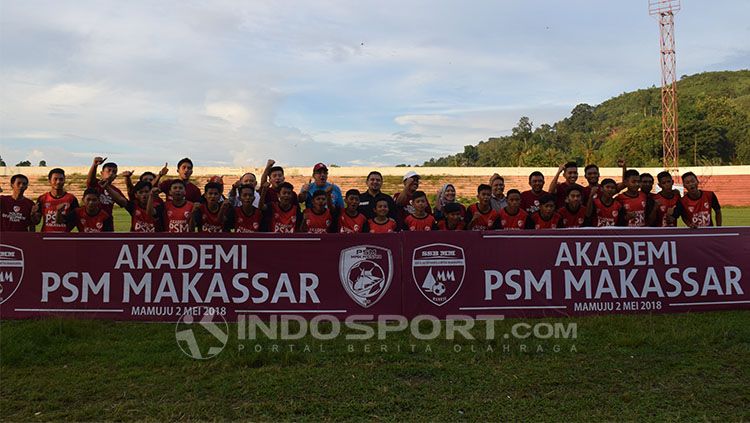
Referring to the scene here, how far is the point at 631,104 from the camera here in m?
141

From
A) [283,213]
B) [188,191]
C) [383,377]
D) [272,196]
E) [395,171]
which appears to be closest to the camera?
[383,377]

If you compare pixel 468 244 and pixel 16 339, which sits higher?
pixel 468 244

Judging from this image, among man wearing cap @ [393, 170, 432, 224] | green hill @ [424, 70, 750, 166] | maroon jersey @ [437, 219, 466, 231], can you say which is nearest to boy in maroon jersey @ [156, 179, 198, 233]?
man wearing cap @ [393, 170, 432, 224]

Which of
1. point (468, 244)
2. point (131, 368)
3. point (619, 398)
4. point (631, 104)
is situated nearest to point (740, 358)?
point (619, 398)

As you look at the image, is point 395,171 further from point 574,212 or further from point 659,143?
point 574,212

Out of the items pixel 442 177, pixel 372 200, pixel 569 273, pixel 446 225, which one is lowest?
pixel 569 273

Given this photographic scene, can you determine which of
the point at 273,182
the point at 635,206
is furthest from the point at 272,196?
the point at 635,206

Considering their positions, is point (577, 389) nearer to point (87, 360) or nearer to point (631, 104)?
point (87, 360)

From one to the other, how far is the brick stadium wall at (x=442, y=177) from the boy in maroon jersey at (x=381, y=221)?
38.4 m

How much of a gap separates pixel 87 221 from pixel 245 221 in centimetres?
212

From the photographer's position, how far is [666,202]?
26.2 ft

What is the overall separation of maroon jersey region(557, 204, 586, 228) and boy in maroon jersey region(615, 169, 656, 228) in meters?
0.61

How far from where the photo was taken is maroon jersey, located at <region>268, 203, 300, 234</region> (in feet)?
24.6

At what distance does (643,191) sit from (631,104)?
14920 centimetres
